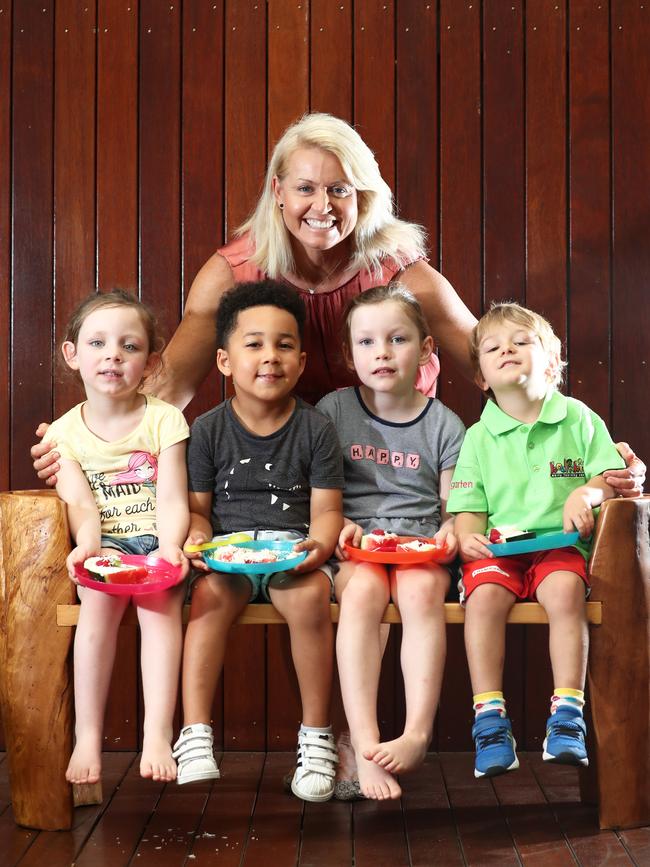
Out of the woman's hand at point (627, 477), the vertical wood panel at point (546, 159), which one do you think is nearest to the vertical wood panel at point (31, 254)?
the vertical wood panel at point (546, 159)

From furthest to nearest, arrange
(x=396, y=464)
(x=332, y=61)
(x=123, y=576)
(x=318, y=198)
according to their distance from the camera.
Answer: (x=332, y=61) → (x=318, y=198) → (x=396, y=464) → (x=123, y=576)

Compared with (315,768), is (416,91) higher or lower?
higher

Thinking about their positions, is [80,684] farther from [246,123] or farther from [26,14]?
[26,14]

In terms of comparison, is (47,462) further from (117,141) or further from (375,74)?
(375,74)

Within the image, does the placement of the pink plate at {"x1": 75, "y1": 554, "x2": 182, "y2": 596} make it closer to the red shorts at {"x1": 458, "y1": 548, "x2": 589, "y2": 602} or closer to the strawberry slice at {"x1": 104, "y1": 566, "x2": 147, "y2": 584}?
the strawberry slice at {"x1": 104, "y1": 566, "x2": 147, "y2": 584}

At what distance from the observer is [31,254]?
3.05 m

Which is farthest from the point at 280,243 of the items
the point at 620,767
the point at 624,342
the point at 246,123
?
the point at 620,767

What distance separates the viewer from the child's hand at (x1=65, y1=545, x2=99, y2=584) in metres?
2.21

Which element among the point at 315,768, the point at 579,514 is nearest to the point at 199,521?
the point at 315,768

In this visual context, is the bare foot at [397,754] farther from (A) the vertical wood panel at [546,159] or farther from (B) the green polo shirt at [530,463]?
(A) the vertical wood panel at [546,159]

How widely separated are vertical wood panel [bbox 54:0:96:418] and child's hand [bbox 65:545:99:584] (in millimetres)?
886

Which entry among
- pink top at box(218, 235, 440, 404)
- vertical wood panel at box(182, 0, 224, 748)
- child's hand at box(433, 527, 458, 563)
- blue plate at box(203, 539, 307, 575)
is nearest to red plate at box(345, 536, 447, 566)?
child's hand at box(433, 527, 458, 563)

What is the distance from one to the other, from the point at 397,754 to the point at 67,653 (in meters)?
0.73

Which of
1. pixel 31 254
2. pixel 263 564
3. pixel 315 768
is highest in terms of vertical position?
pixel 31 254
